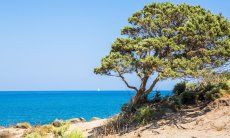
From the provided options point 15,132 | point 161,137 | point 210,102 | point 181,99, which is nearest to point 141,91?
point 181,99

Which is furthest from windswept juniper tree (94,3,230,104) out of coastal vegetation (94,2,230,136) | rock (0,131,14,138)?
rock (0,131,14,138)

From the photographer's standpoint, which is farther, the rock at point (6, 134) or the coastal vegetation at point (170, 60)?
the rock at point (6, 134)

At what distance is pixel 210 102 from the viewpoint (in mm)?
25781

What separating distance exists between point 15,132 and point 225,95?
14.7 metres

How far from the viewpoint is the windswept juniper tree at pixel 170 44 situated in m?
24.5

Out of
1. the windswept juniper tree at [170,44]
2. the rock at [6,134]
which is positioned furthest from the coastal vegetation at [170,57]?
the rock at [6,134]

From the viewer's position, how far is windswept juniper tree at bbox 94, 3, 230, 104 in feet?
80.5

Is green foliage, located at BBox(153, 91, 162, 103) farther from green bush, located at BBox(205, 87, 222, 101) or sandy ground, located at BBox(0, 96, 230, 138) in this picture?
sandy ground, located at BBox(0, 96, 230, 138)

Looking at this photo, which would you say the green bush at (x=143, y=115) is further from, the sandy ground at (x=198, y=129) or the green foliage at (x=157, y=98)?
the green foliage at (x=157, y=98)

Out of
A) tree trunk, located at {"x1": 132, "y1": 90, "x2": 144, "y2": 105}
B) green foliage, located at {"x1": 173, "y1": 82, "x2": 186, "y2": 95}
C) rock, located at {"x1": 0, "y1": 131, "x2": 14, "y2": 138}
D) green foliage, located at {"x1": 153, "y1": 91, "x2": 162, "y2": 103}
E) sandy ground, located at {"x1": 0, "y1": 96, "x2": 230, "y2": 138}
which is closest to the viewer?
sandy ground, located at {"x1": 0, "y1": 96, "x2": 230, "y2": 138}

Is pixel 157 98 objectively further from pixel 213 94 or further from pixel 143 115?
pixel 213 94

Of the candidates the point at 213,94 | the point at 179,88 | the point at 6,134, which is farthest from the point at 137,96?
the point at 6,134

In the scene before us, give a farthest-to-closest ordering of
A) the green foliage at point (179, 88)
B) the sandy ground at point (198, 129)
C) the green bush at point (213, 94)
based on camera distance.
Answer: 1. the green foliage at point (179, 88)
2. the green bush at point (213, 94)
3. the sandy ground at point (198, 129)

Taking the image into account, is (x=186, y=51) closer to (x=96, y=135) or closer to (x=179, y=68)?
(x=179, y=68)
